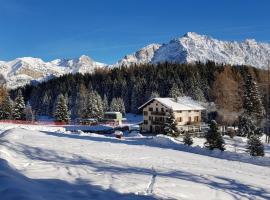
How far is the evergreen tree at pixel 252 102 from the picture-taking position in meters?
77.1

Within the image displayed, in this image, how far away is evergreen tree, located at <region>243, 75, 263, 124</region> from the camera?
77.1 meters

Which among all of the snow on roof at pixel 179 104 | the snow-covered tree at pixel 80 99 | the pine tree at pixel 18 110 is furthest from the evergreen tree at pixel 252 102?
the snow-covered tree at pixel 80 99

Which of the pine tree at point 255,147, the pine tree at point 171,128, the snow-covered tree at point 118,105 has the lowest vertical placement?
the pine tree at point 255,147

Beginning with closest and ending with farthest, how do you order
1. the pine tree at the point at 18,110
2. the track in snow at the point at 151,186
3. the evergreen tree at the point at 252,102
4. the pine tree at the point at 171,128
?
the track in snow at the point at 151,186, the pine tree at the point at 171,128, the evergreen tree at the point at 252,102, the pine tree at the point at 18,110

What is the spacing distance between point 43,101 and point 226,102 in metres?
99.4

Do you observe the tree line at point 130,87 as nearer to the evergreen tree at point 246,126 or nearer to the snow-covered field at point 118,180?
the evergreen tree at point 246,126

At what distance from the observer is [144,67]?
601ft

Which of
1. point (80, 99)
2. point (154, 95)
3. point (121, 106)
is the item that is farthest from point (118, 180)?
point (80, 99)

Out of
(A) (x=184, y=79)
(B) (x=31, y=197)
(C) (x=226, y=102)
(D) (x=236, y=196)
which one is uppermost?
(A) (x=184, y=79)

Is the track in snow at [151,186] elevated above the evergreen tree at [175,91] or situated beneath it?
situated beneath

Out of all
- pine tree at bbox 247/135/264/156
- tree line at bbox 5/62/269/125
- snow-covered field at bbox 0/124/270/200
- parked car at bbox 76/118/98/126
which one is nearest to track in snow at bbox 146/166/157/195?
snow-covered field at bbox 0/124/270/200

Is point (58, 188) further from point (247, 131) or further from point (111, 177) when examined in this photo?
point (247, 131)

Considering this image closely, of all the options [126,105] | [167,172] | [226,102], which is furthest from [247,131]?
[126,105]

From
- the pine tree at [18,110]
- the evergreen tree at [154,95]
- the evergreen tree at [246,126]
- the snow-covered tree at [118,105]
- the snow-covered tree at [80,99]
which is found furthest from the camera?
the snow-covered tree at [80,99]
